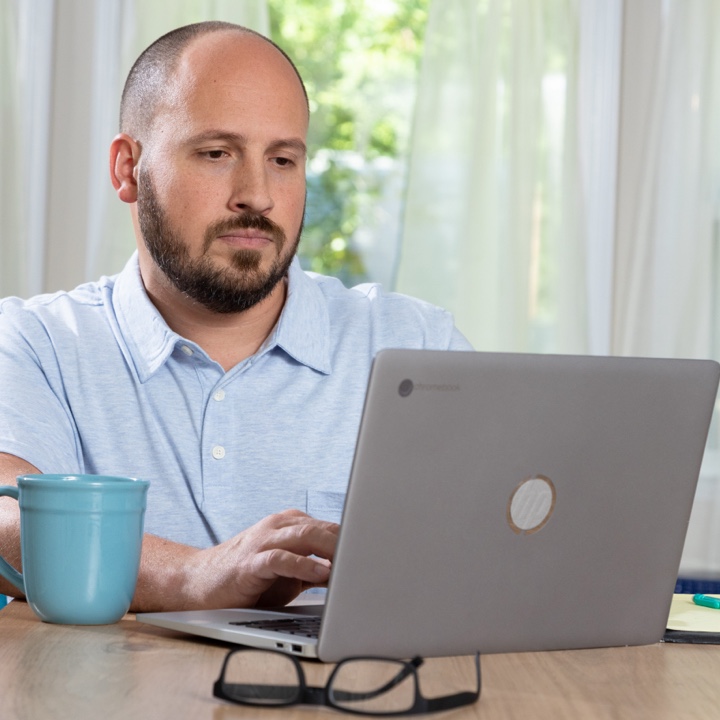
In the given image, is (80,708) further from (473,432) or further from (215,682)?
(473,432)

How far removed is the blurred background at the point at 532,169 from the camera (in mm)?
3102

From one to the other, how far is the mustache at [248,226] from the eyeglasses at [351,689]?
0.89 m

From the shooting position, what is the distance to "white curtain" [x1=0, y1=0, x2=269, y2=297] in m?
3.06

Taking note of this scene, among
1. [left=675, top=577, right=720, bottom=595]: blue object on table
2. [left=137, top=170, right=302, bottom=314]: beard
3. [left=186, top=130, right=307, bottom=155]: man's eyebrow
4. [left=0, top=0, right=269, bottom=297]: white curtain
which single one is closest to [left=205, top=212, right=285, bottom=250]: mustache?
[left=137, top=170, right=302, bottom=314]: beard

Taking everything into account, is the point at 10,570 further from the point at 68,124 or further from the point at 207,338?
the point at 68,124

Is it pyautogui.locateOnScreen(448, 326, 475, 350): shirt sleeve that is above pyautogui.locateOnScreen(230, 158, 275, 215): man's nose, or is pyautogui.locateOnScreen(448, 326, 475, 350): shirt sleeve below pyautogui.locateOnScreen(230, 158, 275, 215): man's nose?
below

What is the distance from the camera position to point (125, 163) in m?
1.82

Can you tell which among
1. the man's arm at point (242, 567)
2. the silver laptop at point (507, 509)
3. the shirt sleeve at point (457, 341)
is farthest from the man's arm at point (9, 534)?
the shirt sleeve at point (457, 341)

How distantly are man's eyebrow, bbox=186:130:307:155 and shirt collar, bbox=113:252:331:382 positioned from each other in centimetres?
21

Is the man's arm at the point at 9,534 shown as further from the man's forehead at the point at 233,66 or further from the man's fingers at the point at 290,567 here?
the man's forehead at the point at 233,66

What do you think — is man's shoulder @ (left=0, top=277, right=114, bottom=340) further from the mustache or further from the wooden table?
the wooden table

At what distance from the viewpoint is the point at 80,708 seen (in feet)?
2.57

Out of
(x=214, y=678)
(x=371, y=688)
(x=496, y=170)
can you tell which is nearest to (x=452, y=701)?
(x=371, y=688)

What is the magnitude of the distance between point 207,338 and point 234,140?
28cm
